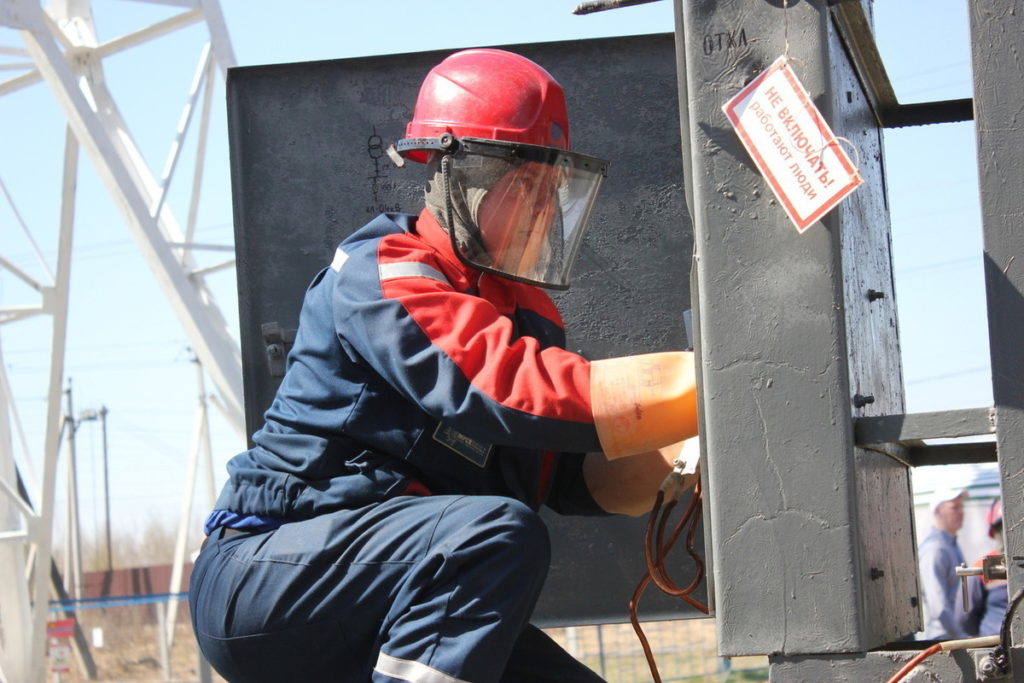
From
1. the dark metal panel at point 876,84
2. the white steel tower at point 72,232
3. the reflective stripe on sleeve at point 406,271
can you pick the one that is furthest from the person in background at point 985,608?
the white steel tower at point 72,232

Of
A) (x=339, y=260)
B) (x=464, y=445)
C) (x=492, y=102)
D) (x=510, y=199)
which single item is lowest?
(x=464, y=445)

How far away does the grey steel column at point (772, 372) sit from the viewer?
1.88m

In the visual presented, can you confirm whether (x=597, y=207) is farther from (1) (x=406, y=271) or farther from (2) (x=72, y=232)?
→ (2) (x=72, y=232)

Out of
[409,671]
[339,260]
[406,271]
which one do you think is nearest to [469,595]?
[409,671]

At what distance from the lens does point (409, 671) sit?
2127 millimetres

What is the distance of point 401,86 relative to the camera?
137 inches

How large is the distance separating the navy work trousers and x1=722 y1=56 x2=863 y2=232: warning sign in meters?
0.74

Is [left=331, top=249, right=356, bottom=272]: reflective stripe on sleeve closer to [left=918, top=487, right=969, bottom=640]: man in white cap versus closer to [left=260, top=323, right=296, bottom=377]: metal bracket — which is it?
[left=260, top=323, right=296, bottom=377]: metal bracket

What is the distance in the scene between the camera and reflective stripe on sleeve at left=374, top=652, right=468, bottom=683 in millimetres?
Result: 2098

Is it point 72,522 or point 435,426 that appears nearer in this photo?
point 435,426

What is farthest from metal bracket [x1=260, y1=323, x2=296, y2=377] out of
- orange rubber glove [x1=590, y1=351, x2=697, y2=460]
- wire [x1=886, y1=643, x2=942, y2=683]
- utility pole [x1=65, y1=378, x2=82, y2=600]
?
utility pole [x1=65, y1=378, x2=82, y2=600]

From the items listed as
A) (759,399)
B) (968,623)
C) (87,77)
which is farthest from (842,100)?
(87,77)

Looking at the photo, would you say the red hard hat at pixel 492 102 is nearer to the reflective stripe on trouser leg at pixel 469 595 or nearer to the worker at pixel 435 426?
the worker at pixel 435 426

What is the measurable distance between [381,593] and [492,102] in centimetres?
97
